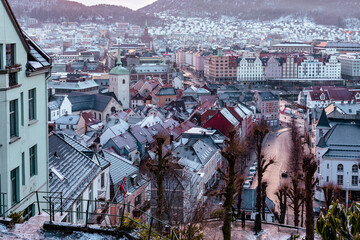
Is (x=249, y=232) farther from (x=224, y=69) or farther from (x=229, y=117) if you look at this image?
(x=224, y=69)

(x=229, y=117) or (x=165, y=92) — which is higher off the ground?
(x=165, y=92)

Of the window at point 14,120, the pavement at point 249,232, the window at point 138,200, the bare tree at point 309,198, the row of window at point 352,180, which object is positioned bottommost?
the row of window at point 352,180

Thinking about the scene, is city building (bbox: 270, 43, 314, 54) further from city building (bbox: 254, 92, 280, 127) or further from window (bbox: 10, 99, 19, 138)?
window (bbox: 10, 99, 19, 138)

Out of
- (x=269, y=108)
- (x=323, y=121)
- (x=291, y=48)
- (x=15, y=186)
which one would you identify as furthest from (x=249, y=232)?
(x=291, y=48)

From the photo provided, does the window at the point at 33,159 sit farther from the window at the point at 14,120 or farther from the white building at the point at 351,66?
the white building at the point at 351,66

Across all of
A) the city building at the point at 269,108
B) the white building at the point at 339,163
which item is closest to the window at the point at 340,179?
the white building at the point at 339,163

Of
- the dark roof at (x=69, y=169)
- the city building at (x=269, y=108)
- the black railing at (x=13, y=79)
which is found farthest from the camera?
the city building at (x=269, y=108)
